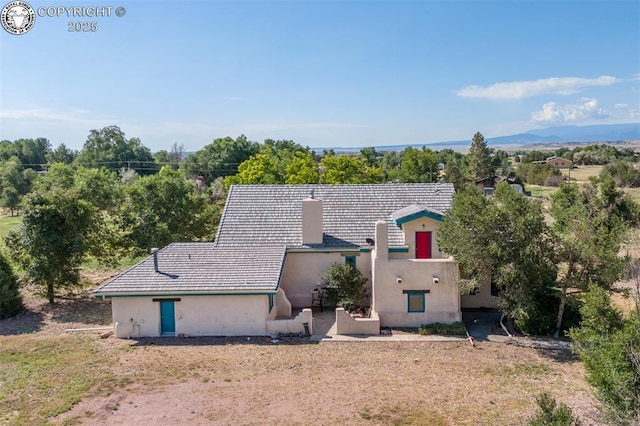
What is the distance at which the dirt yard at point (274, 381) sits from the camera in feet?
44.3

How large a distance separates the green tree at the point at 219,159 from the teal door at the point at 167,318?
68956 mm

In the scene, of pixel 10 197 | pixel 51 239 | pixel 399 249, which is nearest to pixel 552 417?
pixel 399 249

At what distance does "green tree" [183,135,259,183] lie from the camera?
87938 mm

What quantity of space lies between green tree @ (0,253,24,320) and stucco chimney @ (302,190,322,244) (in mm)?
14882

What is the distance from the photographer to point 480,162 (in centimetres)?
7688

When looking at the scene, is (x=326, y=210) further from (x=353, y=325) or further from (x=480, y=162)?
(x=480, y=162)

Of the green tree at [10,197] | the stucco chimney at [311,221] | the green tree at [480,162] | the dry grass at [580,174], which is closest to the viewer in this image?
the stucco chimney at [311,221]

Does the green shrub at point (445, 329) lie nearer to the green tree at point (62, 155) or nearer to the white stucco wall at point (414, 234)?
the white stucco wall at point (414, 234)

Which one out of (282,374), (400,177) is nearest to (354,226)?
(282,374)

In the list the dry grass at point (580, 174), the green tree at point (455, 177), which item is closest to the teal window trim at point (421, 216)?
the green tree at point (455, 177)

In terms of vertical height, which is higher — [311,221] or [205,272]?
[311,221]

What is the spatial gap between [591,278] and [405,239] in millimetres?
8160

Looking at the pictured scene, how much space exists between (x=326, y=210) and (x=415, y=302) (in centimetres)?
737

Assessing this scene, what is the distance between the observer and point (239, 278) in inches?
798
